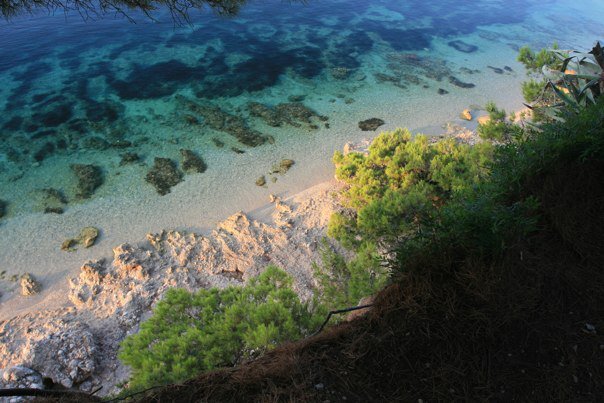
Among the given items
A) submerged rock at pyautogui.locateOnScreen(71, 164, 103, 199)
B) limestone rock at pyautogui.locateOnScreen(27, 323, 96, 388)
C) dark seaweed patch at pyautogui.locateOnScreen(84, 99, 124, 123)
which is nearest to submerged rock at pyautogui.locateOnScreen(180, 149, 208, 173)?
submerged rock at pyautogui.locateOnScreen(71, 164, 103, 199)

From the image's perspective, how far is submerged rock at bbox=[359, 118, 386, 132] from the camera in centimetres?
2112

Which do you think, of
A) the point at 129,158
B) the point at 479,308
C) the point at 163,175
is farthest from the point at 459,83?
the point at 479,308

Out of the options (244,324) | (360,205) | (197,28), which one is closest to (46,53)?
(197,28)

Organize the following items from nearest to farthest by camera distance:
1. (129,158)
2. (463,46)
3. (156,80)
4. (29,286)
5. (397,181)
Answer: (29,286)
(397,181)
(129,158)
(156,80)
(463,46)

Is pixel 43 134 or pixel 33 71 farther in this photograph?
pixel 33 71

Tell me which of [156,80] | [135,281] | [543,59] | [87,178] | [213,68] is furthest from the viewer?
[213,68]

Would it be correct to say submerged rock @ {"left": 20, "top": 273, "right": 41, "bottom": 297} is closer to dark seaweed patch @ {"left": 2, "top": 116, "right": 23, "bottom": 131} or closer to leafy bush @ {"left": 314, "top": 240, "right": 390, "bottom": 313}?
leafy bush @ {"left": 314, "top": 240, "right": 390, "bottom": 313}

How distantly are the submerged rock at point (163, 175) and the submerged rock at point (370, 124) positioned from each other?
409 inches

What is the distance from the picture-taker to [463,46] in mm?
33688

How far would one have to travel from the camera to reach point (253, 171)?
17.8 metres

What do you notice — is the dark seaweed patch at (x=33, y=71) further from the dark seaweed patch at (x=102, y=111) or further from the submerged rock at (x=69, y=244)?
the submerged rock at (x=69, y=244)

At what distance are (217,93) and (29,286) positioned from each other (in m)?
16.2

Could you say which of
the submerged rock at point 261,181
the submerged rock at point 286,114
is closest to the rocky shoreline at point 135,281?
the submerged rock at point 261,181

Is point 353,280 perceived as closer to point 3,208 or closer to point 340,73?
point 3,208
